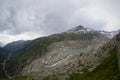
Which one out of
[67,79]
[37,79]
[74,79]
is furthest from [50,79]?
[74,79]

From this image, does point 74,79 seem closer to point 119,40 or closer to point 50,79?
point 119,40

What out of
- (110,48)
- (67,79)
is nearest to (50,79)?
(67,79)

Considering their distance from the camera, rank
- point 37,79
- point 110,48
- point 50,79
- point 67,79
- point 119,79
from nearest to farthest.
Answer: point 119,79
point 110,48
point 67,79
point 50,79
point 37,79

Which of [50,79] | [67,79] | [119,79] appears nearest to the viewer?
[119,79]

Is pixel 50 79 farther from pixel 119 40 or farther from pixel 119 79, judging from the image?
pixel 119 79

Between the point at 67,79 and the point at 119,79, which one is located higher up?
the point at 119,79

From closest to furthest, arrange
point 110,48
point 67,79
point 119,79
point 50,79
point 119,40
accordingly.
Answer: point 119,79
point 119,40
point 110,48
point 67,79
point 50,79

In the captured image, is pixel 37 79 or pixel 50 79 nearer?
pixel 50 79

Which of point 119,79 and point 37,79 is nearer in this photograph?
point 119,79

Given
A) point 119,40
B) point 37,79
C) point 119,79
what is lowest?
point 37,79
